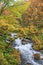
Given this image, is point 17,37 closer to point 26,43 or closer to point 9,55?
point 26,43

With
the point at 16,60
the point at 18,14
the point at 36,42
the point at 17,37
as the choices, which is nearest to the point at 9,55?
the point at 16,60

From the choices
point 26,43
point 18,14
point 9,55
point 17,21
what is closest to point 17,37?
point 26,43

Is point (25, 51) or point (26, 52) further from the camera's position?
point (25, 51)

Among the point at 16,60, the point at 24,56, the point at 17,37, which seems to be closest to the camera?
the point at 16,60

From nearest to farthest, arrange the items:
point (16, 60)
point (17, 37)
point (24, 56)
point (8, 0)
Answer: point (16, 60)
point (24, 56)
point (17, 37)
point (8, 0)

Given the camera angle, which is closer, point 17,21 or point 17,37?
point 17,37

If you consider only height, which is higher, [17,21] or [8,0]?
[8,0]

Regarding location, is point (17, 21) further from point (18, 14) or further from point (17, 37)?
point (17, 37)
